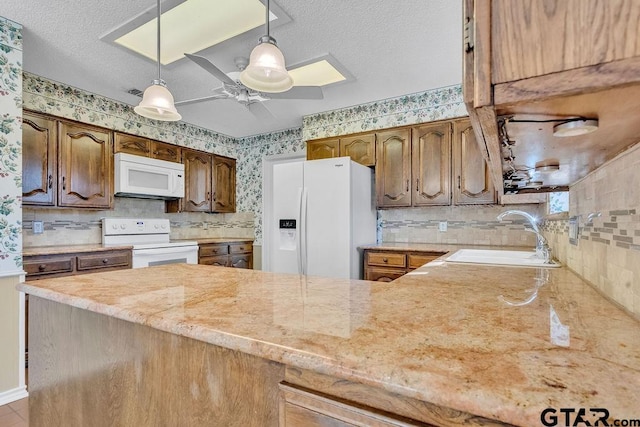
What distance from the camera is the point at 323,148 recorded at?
3764mm

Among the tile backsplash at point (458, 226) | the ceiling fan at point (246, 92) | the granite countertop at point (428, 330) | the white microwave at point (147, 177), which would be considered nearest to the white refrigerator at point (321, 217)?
the tile backsplash at point (458, 226)

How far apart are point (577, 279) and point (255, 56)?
1702 mm

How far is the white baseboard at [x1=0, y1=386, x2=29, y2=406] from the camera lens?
2.05 meters

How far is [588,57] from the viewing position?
397mm

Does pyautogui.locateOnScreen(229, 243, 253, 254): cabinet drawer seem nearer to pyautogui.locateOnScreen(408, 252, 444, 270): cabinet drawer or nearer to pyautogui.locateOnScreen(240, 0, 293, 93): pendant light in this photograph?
pyautogui.locateOnScreen(408, 252, 444, 270): cabinet drawer

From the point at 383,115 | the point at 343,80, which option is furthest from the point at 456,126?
the point at 343,80

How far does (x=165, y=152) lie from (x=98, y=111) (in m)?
0.77

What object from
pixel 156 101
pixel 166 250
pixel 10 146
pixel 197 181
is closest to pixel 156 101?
pixel 156 101

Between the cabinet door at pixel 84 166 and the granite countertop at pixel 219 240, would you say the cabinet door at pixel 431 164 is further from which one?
the cabinet door at pixel 84 166

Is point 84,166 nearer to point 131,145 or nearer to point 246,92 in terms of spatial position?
point 131,145

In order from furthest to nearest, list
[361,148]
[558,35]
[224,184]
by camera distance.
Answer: [224,184] < [361,148] < [558,35]

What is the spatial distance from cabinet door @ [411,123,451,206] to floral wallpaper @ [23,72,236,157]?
9.38 feet

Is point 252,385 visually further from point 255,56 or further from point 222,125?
point 222,125

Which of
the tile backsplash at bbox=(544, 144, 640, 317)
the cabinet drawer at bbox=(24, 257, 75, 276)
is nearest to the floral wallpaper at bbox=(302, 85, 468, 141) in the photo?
the tile backsplash at bbox=(544, 144, 640, 317)
